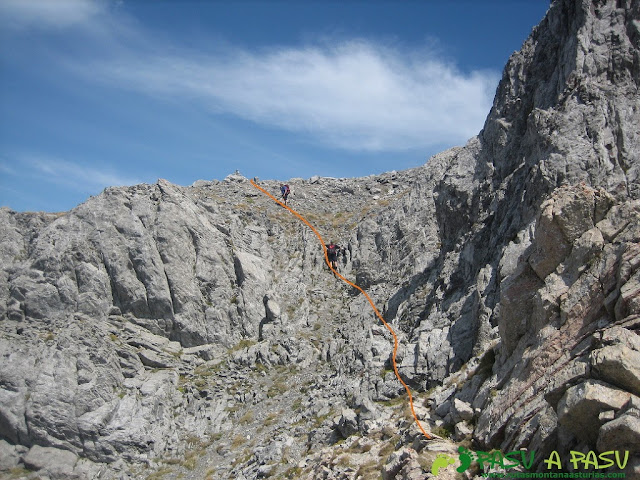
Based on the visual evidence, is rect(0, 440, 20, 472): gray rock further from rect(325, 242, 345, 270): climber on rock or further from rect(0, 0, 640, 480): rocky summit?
rect(325, 242, 345, 270): climber on rock

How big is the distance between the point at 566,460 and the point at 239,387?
36.7 meters

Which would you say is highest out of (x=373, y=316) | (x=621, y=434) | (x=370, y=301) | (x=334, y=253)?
(x=334, y=253)

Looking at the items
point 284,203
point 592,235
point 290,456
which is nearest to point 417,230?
point 284,203

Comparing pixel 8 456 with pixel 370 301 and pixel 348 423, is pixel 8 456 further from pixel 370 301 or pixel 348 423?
pixel 370 301

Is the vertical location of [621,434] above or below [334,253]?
below

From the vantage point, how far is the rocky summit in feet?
65.2

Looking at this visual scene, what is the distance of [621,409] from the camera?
14.7m

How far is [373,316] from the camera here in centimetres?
5391

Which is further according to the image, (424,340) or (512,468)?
(424,340)

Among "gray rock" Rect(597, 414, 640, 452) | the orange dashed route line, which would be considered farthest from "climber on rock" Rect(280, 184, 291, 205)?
"gray rock" Rect(597, 414, 640, 452)

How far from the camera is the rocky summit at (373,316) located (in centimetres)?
1986

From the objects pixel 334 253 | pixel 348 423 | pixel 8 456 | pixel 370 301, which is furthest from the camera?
pixel 334 253

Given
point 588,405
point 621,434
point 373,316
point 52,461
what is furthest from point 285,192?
point 621,434

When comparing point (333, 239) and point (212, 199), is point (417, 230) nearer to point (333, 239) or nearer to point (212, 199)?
point (333, 239)
